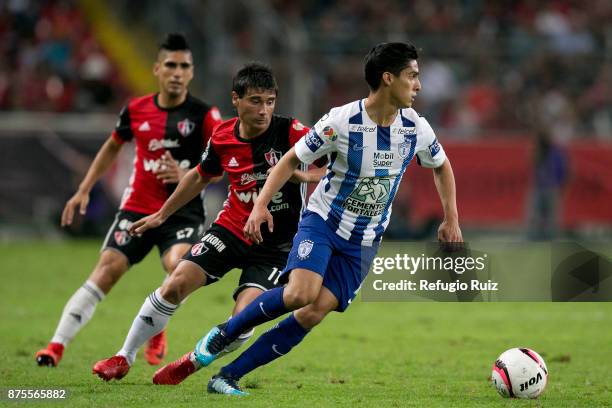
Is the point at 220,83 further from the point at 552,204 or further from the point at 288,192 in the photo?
the point at 288,192

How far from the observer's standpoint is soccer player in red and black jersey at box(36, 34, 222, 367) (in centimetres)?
929

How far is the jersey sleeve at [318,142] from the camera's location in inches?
284

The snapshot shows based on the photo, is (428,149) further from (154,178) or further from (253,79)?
(154,178)

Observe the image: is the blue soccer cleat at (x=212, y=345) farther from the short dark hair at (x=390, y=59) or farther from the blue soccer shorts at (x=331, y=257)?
the short dark hair at (x=390, y=59)

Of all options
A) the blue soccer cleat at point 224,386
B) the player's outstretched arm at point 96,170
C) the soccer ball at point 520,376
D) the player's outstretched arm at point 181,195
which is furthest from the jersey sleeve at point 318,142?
the player's outstretched arm at point 96,170

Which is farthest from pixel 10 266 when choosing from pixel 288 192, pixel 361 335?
pixel 288 192

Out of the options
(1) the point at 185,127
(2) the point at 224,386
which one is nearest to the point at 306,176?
(2) the point at 224,386

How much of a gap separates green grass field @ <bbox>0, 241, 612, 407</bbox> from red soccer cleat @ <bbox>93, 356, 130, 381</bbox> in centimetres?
7

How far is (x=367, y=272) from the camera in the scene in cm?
750

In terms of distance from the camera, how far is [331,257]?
24.3 ft

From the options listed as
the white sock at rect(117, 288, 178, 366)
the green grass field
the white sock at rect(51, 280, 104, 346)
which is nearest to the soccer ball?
the green grass field

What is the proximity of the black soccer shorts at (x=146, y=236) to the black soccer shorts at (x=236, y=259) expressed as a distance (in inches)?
49.5

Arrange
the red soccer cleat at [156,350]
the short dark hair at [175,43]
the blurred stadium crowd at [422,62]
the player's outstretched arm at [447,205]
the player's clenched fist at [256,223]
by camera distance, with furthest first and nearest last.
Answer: the blurred stadium crowd at [422,62] → the short dark hair at [175,43] → the red soccer cleat at [156,350] → the player's outstretched arm at [447,205] → the player's clenched fist at [256,223]

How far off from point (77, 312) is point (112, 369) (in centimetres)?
131
